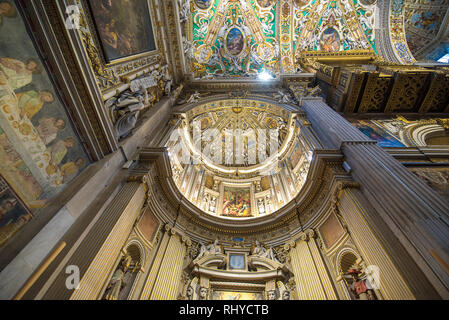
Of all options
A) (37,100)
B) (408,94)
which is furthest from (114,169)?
(408,94)

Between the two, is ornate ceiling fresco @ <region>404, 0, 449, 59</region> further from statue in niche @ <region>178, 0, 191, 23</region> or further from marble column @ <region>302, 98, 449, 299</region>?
marble column @ <region>302, 98, 449, 299</region>

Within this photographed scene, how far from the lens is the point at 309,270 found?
20.2 ft

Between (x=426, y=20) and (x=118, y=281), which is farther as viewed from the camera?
(x=426, y=20)

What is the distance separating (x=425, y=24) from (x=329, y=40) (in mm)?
8354

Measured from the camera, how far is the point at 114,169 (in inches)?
226

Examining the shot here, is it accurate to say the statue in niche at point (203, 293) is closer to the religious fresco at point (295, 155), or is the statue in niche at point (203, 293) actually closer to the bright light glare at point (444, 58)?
the religious fresco at point (295, 155)

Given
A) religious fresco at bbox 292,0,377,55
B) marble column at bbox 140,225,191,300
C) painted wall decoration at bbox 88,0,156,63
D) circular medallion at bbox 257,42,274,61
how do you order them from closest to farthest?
marble column at bbox 140,225,191,300 → painted wall decoration at bbox 88,0,156,63 → religious fresco at bbox 292,0,377,55 → circular medallion at bbox 257,42,274,61

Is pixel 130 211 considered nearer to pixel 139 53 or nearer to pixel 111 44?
pixel 111 44

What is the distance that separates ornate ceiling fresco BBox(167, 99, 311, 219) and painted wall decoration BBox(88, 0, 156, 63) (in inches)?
146

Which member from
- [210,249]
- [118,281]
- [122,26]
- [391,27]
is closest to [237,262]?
[210,249]

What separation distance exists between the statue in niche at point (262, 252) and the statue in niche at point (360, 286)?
9.00 ft

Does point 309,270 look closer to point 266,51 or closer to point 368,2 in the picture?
point 266,51

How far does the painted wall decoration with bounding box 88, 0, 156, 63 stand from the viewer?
5.74 m

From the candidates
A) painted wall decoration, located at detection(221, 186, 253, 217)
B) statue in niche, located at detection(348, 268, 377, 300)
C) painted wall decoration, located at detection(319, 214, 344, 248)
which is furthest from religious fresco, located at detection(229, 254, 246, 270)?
A: statue in niche, located at detection(348, 268, 377, 300)
